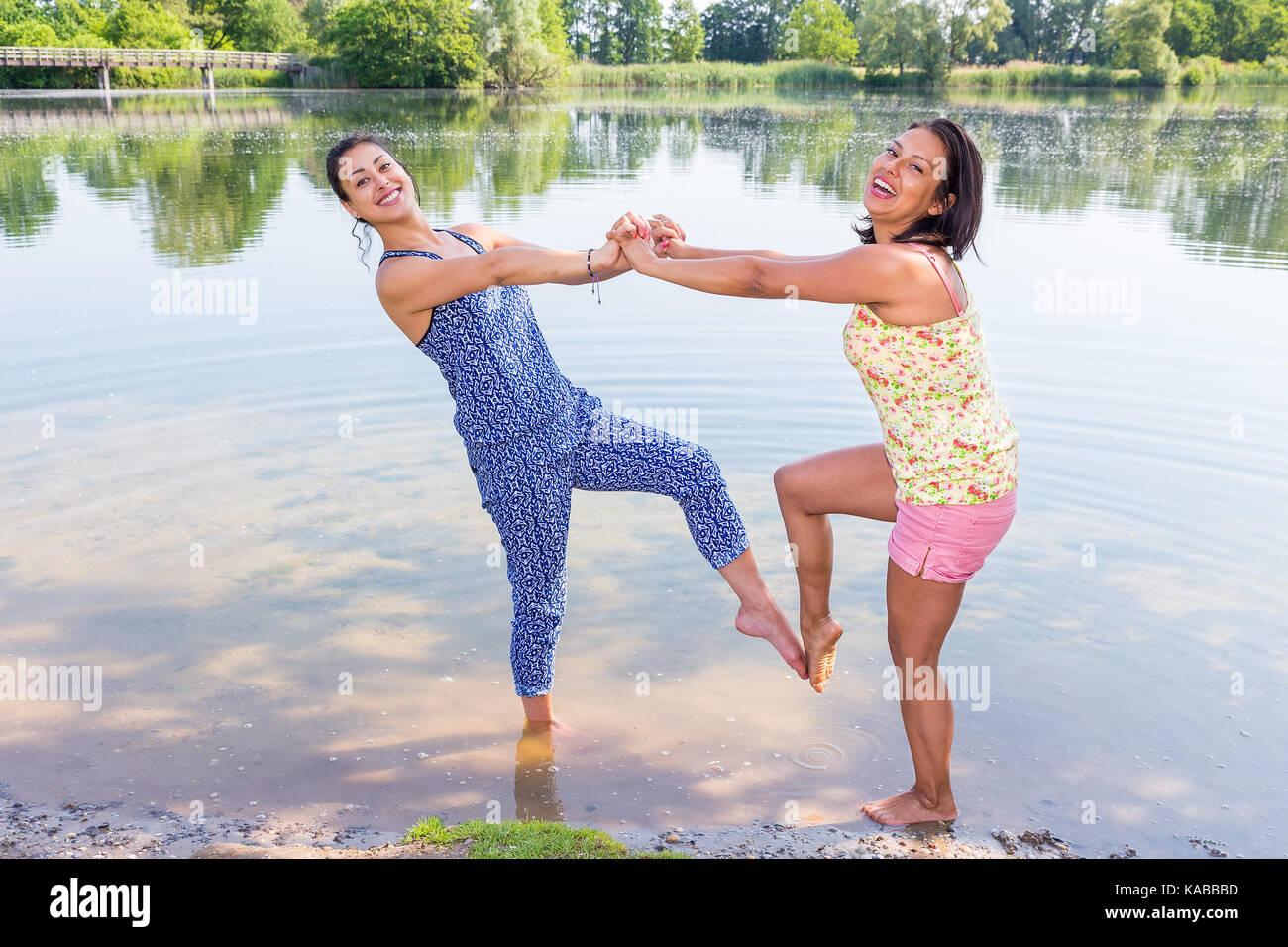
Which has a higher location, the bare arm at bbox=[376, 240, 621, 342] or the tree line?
the tree line

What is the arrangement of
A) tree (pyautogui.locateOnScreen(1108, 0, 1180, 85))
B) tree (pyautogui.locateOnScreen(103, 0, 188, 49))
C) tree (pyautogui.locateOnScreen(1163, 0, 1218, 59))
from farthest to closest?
tree (pyautogui.locateOnScreen(1163, 0, 1218, 59)) → tree (pyautogui.locateOnScreen(103, 0, 188, 49)) → tree (pyautogui.locateOnScreen(1108, 0, 1180, 85))

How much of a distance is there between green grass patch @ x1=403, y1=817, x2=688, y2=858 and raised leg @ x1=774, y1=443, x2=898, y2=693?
0.94 meters

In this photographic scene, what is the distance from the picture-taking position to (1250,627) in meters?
5.33

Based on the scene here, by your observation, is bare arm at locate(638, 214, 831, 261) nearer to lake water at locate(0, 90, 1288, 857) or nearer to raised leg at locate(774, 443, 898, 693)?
raised leg at locate(774, 443, 898, 693)

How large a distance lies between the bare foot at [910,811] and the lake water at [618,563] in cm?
17

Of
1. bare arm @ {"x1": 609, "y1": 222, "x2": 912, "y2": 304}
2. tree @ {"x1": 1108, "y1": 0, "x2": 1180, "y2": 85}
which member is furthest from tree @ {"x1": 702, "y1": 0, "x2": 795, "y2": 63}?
bare arm @ {"x1": 609, "y1": 222, "x2": 912, "y2": 304}

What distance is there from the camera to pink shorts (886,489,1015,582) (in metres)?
3.37

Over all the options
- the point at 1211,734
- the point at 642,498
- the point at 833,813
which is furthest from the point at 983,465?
the point at 642,498

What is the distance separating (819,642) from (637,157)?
2253cm

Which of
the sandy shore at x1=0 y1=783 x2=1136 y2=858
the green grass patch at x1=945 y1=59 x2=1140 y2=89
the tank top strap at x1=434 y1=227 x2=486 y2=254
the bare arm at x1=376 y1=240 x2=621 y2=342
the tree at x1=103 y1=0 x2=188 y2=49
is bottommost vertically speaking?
the sandy shore at x1=0 y1=783 x2=1136 y2=858

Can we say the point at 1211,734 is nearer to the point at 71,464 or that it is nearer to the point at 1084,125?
the point at 71,464

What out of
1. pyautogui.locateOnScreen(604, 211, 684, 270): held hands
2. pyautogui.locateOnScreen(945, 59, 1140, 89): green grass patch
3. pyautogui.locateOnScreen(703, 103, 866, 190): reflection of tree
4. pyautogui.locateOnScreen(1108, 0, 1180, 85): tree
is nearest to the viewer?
pyautogui.locateOnScreen(604, 211, 684, 270): held hands

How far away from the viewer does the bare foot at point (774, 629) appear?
153 inches

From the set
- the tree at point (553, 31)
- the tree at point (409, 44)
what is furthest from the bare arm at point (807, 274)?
the tree at point (553, 31)
